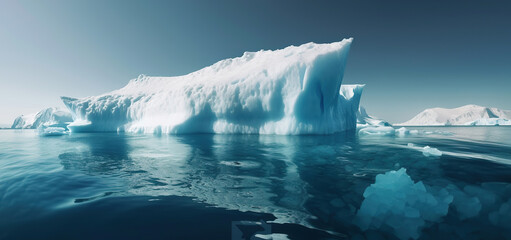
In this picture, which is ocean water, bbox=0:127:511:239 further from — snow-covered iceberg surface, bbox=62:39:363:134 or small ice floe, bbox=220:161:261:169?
snow-covered iceberg surface, bbox=62:39:363:134

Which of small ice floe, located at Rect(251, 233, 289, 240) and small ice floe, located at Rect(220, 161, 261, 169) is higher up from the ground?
small ice floe, located at Rect(220, 161, 261, 169)

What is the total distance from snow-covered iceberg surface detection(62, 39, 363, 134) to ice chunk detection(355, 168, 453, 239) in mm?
12231

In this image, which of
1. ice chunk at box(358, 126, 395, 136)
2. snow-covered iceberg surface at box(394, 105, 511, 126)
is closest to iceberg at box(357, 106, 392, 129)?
ice chunk at box(358, 126, 395, 136)

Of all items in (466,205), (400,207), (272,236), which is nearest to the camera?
(272,236)

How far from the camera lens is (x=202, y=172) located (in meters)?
4.54

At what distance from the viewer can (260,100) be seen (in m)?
15.8

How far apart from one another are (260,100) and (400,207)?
13805mm

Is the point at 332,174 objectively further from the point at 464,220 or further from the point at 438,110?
the point at 438,110

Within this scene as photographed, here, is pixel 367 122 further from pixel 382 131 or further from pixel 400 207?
pixel 400 207

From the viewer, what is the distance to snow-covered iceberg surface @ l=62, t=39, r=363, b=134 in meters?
14.8

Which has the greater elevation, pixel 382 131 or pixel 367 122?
pixel 367 122

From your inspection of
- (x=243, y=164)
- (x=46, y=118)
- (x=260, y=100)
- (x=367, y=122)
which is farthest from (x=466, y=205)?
(x=46, y=118)

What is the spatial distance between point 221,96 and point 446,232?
15942 millimetres

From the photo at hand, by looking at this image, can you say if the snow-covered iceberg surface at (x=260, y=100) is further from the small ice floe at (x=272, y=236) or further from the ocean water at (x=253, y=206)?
the small ice floe at (x=272, y=236)
